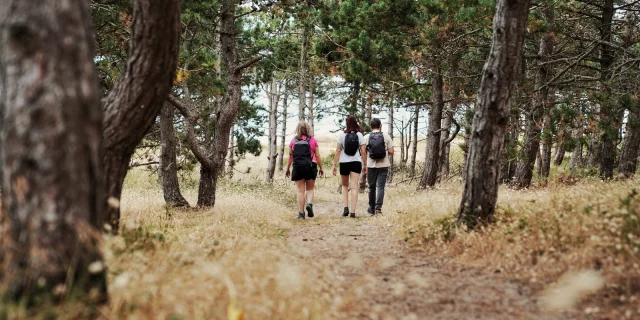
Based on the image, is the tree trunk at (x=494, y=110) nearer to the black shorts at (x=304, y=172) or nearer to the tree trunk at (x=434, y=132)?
the black shorts at (x=304, y=172)

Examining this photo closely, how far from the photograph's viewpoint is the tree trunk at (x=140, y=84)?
411 centimetres

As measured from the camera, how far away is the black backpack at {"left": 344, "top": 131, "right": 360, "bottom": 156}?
10602mm

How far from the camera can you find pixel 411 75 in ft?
57.8

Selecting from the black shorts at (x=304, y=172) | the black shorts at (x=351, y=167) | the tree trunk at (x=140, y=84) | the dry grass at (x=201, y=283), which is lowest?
the dry grass at (x=201, y=283)

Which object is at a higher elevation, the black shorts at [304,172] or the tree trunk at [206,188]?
the black shorts at [304,172]

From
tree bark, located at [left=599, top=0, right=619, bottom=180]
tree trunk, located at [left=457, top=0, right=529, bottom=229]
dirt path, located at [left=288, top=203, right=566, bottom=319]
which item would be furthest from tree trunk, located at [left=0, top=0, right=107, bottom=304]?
tree bark, located at [left=599, top=0, right=619, bottom=180]

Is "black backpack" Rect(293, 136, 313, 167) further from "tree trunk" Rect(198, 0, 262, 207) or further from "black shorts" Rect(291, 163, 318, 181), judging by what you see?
"tree trunk" Rect(198, 0, 262, 207)

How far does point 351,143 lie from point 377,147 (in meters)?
0.66

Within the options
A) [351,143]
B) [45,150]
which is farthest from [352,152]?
[45,150]

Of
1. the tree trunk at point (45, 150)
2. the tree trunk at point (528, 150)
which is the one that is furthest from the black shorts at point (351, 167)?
the tree trunk at point (45, 150)

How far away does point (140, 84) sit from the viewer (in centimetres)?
415

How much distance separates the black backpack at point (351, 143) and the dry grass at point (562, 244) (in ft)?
13.6

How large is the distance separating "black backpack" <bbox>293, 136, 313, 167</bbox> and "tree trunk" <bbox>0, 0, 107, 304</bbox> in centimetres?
769

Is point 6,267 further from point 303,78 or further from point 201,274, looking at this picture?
point 303,78
